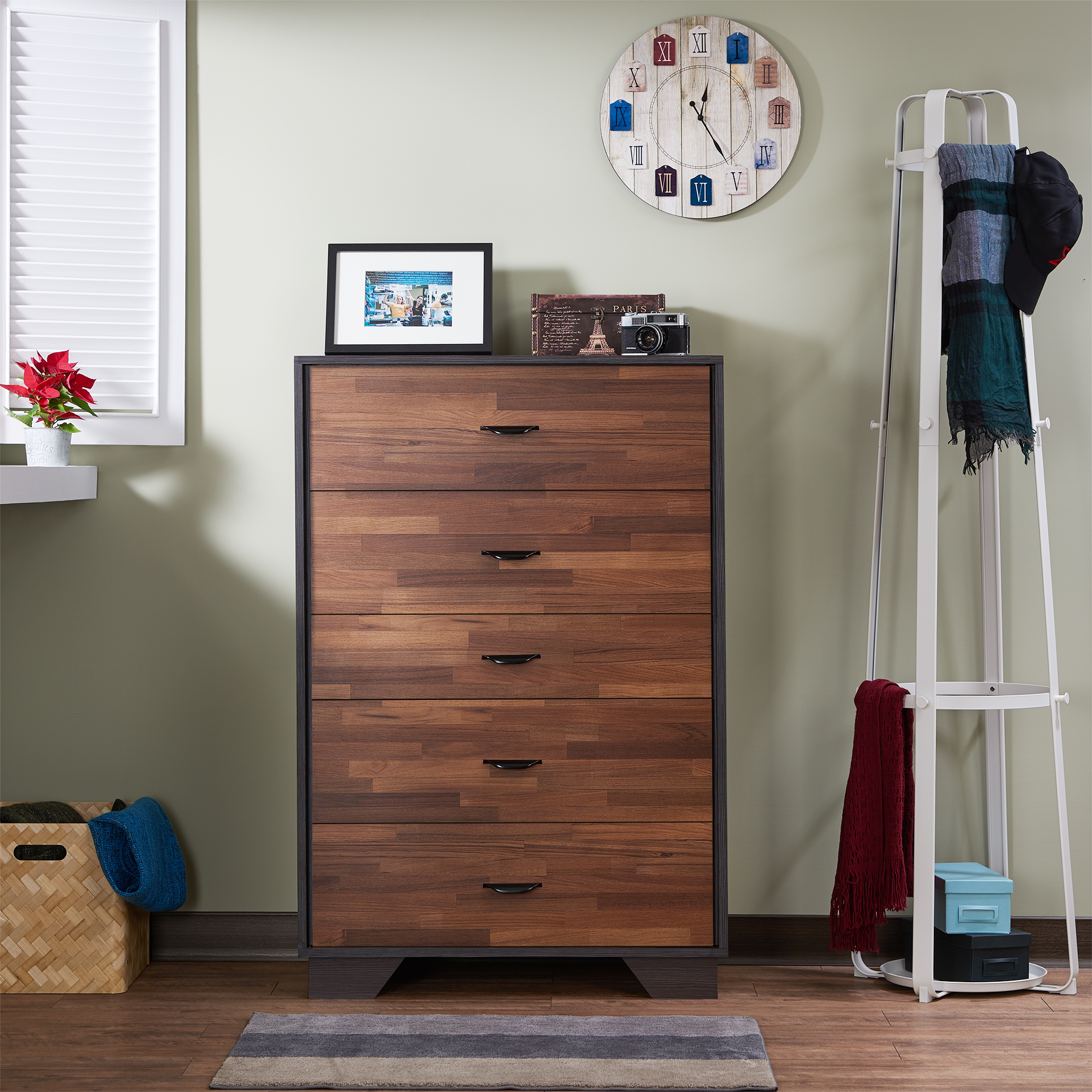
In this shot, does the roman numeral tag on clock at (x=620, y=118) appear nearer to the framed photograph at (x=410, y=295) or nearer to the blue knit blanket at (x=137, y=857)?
the framed photograph at (x=410, y=295)

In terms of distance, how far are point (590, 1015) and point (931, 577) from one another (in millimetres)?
1187

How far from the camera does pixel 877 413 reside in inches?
91.1

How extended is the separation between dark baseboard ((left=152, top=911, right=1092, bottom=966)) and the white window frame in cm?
120

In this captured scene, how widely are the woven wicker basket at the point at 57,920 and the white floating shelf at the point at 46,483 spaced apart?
2.44 ft

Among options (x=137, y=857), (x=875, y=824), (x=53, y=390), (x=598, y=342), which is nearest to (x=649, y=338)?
(x=598, y=342)

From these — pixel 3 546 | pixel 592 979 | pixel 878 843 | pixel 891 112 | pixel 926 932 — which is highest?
pixel 891 112

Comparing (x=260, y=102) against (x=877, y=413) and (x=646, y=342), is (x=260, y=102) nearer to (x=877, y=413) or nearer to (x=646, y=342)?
(x=646, y=342)

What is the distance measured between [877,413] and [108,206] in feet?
6.47

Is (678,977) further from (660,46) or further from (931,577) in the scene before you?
(660,46)

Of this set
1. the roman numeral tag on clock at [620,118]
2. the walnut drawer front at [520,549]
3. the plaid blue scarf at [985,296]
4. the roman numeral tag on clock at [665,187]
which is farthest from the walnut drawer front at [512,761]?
the roman numeral tag on clock at [620,118]

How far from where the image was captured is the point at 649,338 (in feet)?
6.81

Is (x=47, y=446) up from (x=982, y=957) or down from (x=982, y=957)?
up

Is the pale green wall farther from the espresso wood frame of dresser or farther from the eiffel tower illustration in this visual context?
the espresso wood frame of dresser

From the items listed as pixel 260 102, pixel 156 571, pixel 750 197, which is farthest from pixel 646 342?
pixel 156 571
